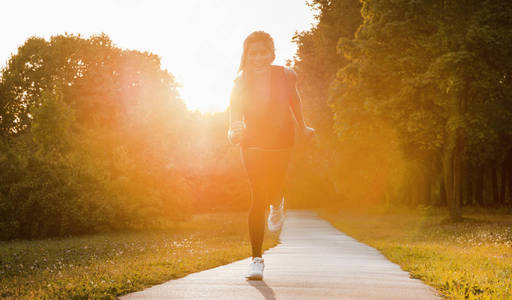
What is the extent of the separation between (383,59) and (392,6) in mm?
2055

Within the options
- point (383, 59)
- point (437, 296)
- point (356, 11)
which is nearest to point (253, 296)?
point (437, 296)

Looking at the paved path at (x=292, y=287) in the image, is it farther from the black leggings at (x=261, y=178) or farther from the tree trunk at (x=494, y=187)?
the tree trunk at (x=494, y=187)

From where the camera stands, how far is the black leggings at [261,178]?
206 inches

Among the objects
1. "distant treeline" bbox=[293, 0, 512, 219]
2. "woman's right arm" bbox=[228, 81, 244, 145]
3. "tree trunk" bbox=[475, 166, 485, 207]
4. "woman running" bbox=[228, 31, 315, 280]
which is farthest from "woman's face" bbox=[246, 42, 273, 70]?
"tree trunk" bbox=[475, 166, 485, 207]

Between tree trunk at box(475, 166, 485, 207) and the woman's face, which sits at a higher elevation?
the woman's face

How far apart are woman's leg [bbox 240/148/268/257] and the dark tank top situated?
10 centimetres

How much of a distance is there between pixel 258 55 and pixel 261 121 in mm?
691

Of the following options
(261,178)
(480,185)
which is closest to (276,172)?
(261,178)

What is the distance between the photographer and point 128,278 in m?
5.50

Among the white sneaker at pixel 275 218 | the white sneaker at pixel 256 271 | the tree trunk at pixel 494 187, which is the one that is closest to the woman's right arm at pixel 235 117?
the white sneaker at pixel 275 218

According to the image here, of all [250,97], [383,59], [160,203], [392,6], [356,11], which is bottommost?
[160,203]

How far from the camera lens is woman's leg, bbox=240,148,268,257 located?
524 cm

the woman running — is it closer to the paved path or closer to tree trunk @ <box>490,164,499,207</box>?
the paved path

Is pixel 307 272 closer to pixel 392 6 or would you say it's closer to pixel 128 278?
pixel 128 278
